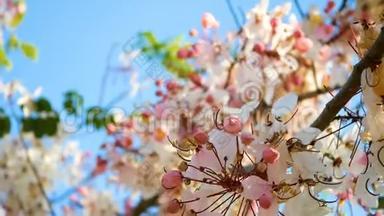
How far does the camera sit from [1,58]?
2.56m

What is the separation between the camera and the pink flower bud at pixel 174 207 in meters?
0.75

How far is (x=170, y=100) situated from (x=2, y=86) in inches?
40.3

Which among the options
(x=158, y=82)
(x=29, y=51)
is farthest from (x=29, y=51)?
(x=158, y=82)

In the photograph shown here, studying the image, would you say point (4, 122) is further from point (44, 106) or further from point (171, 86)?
point (171, 86)

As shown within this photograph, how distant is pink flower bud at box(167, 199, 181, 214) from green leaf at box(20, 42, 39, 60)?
191 centimetres

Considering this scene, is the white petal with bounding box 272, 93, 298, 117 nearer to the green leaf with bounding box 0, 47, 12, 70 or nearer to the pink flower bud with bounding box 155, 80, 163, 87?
the pink flower bud with bounding box 155, 80, 163, 87

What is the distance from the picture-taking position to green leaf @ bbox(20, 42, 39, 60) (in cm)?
255

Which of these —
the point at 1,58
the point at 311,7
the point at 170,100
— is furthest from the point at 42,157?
the point at 311,7

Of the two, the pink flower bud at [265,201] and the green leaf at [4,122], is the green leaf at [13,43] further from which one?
the pink flower bud at [265,201]

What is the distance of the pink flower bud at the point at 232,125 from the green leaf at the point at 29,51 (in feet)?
6.29

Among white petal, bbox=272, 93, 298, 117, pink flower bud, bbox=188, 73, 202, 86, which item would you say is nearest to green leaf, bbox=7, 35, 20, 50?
pink flower bud, bbox=188, 73, 202, 86

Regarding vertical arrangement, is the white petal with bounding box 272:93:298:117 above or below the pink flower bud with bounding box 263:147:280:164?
above

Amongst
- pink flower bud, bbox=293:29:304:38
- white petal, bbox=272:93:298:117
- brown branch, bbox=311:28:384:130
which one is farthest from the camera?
pink flower bud, bbox=293:29:304:38

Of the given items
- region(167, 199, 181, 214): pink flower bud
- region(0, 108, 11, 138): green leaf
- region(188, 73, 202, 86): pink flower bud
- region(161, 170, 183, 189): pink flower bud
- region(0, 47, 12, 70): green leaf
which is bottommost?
region(167, 199, 181, 214): pink flower bud
